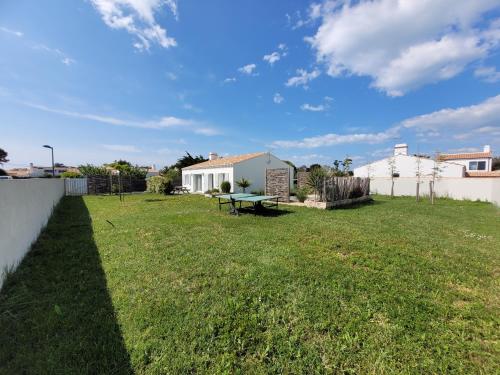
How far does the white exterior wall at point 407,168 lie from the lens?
75.1ft

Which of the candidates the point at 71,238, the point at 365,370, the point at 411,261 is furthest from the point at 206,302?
the point at 71,238

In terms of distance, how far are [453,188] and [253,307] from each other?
21896mm

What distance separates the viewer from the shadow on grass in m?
2.28

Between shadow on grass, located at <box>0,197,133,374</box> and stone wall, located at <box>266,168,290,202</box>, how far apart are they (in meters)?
11.5

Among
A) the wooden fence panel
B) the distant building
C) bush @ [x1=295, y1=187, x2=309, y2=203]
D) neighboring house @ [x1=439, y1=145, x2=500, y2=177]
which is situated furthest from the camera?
neighboring house @ [x1=439, y1=145, x2=500, y2=177]

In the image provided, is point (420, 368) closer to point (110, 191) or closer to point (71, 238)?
point (71, 238)

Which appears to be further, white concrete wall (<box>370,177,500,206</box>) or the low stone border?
white concrete wall (<box>370,177,500,206</box>)

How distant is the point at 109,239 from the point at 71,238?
3.92ft

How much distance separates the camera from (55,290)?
3.68 metres

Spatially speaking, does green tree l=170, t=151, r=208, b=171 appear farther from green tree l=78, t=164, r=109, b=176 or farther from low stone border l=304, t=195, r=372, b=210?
low stone border l=304, t=195, r=372, b=210

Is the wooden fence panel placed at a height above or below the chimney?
below

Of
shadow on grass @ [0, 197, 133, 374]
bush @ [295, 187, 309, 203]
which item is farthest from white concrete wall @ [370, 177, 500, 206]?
shadow on grass @ [0, 197, 133, 374]

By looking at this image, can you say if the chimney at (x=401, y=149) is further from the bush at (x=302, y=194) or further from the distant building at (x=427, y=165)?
the bush at (x=302, y=194)

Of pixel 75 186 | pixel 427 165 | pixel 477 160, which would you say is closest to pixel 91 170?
pixel 75 186
